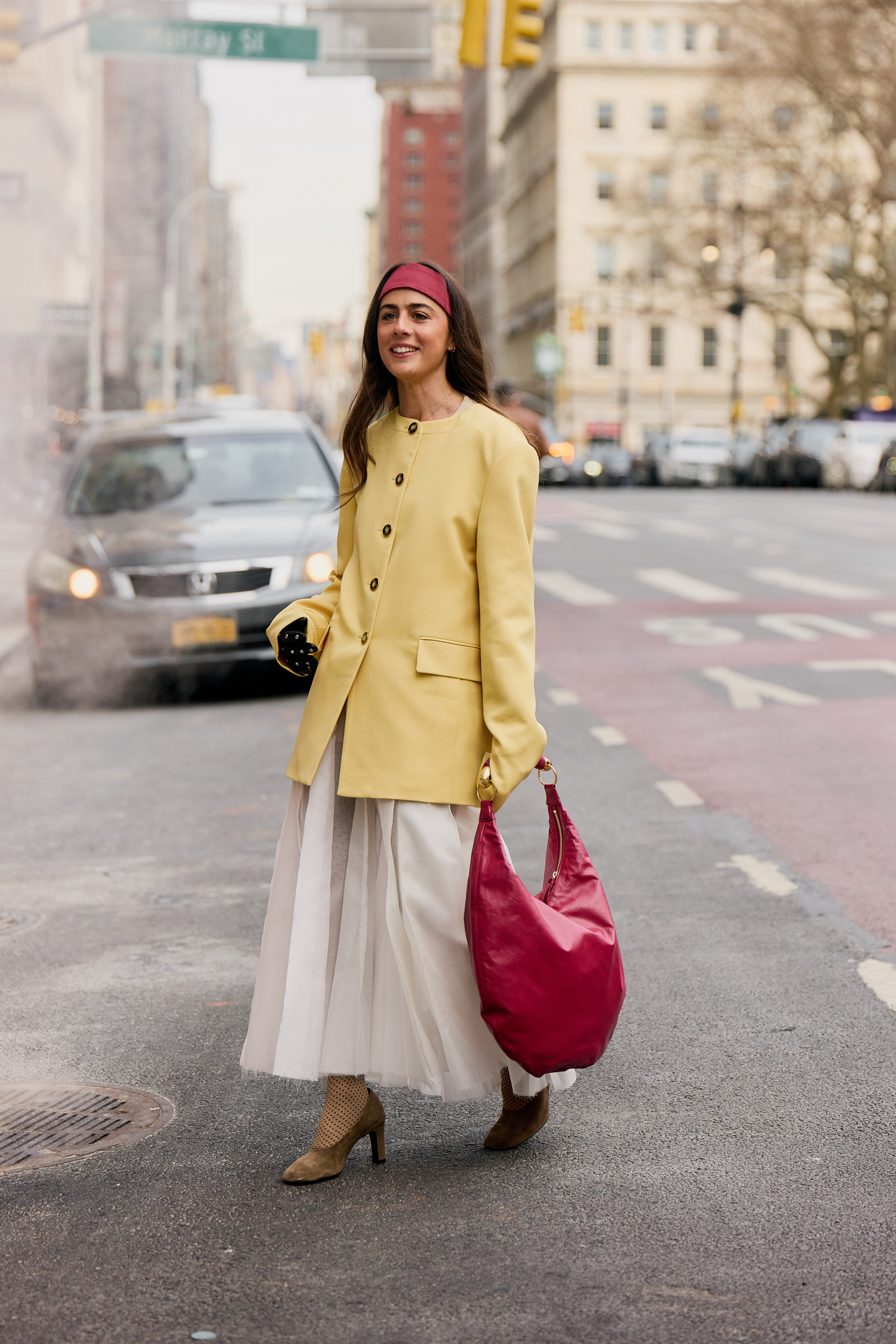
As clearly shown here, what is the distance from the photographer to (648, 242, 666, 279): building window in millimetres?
55531

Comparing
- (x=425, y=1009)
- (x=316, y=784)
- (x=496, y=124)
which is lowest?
(x=425, y=1009)

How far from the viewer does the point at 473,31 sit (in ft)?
62.1

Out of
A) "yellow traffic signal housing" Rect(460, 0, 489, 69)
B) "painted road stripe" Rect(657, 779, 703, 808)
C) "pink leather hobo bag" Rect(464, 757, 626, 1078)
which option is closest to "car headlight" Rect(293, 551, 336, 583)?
"painted road stripe" Rect(657, 779, 703, 808)

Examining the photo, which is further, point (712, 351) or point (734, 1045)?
point (712, 351)

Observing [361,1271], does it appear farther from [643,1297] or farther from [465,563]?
[465,563]

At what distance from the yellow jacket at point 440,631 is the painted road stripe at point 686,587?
12.4m

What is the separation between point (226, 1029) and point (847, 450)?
38.5 m

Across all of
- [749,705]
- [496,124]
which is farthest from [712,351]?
[749,705]

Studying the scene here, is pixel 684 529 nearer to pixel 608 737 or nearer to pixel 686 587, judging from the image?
pixel 686 587

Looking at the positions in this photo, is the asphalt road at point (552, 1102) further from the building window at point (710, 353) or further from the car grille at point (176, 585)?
the building window at point (710, 353)

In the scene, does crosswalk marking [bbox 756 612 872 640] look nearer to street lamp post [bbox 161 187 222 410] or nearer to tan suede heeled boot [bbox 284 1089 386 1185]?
tan suede heeled boot [bbox 284 1089 386 1185]

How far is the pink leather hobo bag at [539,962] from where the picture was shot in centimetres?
343

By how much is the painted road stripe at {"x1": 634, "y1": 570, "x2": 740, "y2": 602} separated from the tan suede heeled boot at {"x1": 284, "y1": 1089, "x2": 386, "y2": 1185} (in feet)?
40.9

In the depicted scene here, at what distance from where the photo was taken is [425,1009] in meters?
3.58
